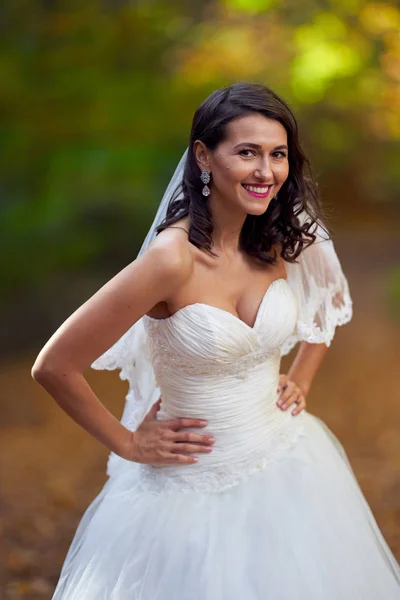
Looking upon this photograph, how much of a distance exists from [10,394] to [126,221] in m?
2.24

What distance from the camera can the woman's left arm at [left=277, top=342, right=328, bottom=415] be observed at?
2.12 metres

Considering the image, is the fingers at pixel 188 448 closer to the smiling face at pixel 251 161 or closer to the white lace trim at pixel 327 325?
the white lace trim at pixel 327 325

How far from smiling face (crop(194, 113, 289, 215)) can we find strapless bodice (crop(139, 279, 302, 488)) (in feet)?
0.85

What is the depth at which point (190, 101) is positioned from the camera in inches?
313

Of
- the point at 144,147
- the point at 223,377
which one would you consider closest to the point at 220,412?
the point at 223,377

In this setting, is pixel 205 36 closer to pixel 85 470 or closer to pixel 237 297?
pixel 85 470

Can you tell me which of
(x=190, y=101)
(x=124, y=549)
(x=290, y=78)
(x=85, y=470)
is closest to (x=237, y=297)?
(x=124, y=549)

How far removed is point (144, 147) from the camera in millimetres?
7445

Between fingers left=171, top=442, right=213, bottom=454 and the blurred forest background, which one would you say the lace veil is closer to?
fingers left=171, top=442, right=213, bottom=454

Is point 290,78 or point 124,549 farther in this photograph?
point 290,78

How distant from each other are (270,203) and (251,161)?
0.25 m

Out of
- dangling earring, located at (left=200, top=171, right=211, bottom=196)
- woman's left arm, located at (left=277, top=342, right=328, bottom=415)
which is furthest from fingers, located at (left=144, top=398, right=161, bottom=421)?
dangling earring, located at (left=200, top=171, right=211, bottom=196)

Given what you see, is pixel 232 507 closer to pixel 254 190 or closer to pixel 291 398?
pixel 291 398

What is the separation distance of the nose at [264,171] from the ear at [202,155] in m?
0.13
